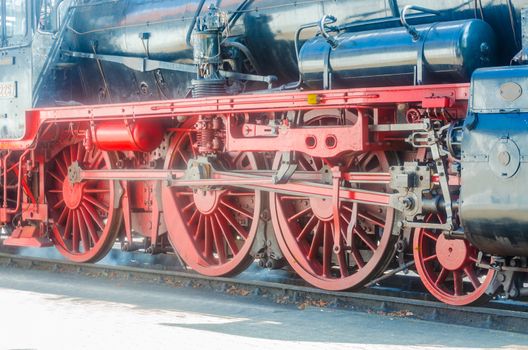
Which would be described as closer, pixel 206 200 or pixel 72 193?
pixel 206 200

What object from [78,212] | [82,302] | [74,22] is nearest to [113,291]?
[82,302]

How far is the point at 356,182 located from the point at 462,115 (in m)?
1.46

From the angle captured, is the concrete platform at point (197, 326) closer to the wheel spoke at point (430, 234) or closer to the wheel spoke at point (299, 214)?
the wheel spoke at point (430, 234)

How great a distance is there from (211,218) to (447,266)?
10.6 feet

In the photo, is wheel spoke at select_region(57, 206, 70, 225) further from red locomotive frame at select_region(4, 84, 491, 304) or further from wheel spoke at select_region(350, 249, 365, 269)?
wheel spoke at select_region(350, 249, 365, 269)

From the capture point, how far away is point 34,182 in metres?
12.5

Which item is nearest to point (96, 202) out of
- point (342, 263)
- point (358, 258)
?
point (342, 263)

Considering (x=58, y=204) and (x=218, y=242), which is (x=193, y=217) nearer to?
(x=218, y=242)

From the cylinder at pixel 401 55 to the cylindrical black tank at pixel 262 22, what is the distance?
53 mm

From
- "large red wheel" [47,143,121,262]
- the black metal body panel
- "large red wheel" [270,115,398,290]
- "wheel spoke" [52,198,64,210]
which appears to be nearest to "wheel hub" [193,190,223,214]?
"large red wheel" [270,115,398,290]

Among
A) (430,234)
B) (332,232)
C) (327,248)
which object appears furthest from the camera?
(327,248)

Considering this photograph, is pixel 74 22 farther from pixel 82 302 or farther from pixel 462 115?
pixel 462 115

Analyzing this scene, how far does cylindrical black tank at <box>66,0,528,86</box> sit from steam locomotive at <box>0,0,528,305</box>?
2cm

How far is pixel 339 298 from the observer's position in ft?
29.1
